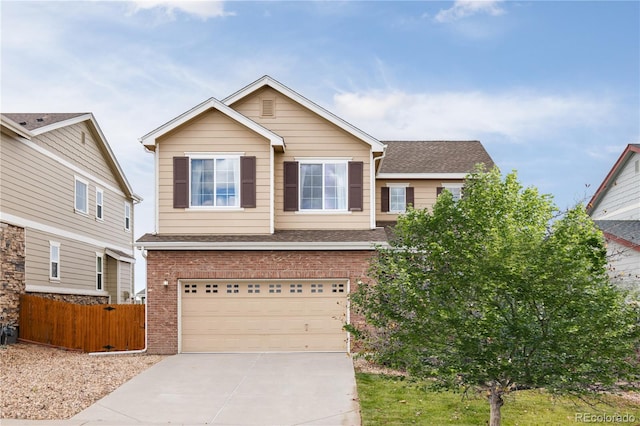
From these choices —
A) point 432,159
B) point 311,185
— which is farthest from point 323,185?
point 432,159

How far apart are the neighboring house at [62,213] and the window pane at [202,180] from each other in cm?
661

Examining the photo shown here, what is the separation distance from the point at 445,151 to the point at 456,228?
→ 17.7 metres

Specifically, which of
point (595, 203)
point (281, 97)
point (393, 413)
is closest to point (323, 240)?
point (281, 97)

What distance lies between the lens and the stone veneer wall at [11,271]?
2081 cm

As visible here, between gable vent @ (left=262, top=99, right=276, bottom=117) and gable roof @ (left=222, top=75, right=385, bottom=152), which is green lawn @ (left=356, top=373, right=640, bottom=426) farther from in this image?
gable vent @ (left=262, top=99, right=276, bottom=117)

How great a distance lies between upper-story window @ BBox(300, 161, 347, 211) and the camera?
20.0 meters

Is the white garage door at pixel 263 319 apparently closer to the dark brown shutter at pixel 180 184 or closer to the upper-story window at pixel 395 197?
the dark brown shutter at pixel 180 184

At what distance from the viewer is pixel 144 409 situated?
40.1 feet

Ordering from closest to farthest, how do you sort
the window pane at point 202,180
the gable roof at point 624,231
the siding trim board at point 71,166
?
the window pane at point 202,180, the gable roof at point 624,231, the siding trim board at point 71,166

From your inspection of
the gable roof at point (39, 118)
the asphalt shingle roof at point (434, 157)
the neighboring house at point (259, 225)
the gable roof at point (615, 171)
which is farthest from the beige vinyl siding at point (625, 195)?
the gable roof at point (39, 118)

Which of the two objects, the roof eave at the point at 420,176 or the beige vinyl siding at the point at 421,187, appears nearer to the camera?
the roof eave at the point at 420,176

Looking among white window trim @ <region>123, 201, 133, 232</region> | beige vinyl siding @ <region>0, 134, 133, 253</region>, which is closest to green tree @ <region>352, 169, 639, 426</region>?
beige vinyl siding @ <region>0, 134, 133, 253</region>

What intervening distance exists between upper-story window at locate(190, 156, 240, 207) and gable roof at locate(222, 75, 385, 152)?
90.4 inches

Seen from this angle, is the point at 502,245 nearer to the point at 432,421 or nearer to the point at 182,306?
the point at 432,421
